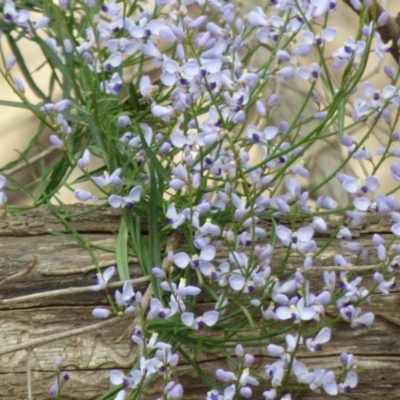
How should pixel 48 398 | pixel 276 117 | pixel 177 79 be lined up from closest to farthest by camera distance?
pixel 177 79 → pixel 48 398 → pixel 276 117

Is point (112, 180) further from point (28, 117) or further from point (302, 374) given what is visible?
point (28, 117)

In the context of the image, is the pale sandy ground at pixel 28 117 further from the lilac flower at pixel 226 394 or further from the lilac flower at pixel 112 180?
the lilac flower at pixel 226 394

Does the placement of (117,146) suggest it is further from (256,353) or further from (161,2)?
(256,353)

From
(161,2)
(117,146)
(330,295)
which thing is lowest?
(330,295)

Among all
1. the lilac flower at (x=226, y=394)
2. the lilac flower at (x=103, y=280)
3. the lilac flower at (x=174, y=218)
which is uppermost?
the lilac flower at (x=174, y=218)


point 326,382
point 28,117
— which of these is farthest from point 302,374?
point 28,117

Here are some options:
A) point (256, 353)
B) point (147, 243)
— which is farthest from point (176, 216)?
point (256, 353)

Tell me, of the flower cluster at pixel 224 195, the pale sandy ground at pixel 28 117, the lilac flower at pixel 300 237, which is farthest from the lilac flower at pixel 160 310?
the pale sandy ground at pixel 28 117
